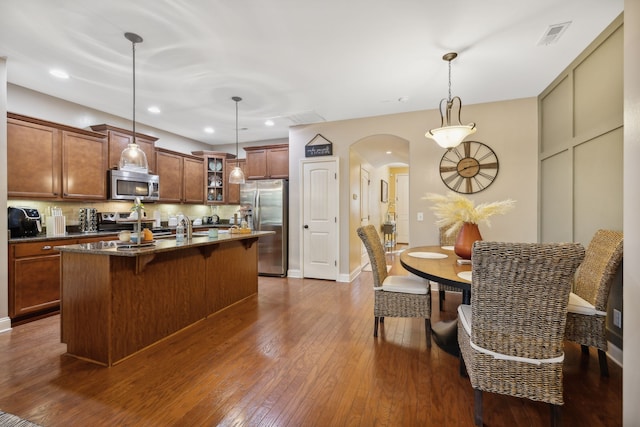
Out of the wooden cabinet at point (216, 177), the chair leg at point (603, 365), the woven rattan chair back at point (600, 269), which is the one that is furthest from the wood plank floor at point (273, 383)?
the wooden cabinet at point (216, 177)

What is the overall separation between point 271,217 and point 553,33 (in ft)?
13.7

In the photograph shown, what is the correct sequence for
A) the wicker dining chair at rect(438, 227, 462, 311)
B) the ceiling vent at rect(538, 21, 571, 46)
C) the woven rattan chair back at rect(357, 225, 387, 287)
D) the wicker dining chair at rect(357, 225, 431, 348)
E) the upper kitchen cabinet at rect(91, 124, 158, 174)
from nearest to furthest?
1. the ceiling vent at rect(538, 21, 571, 46)
2. the wicker dining chair at rect(357, 225, 431, 348)
3. the woven rattan chair back at rect(357, 225, 387, 287)
4. the wicker dining chair at rect(438, 227, 462, 311)
5. the upper kitchen cabinet at rect(91, 124, 158, 174)

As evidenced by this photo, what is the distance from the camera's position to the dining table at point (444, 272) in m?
1.87

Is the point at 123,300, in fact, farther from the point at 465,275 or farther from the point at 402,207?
the point at 402,207

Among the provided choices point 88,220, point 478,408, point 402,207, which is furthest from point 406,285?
point 402,207

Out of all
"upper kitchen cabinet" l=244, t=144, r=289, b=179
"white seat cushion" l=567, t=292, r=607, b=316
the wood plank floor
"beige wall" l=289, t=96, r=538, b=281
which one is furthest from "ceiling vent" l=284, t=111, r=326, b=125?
"white seat cushion" l=567, t=292, r=607, b=316

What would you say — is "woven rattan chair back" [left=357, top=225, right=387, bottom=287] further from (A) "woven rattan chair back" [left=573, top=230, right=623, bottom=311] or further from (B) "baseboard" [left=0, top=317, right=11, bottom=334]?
(B) "baseboard" [left=0, top=317, right=11, bottom=334]

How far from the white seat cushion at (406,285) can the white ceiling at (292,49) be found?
2.14 m

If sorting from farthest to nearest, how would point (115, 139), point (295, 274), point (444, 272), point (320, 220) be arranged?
1. point (295, 274)
2. point (320, 220)
3. point (115, 139)
4. point (444, 272)

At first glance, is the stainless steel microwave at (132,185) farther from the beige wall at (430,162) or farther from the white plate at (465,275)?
the white plate at (465,275)

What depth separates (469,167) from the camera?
12.9ft

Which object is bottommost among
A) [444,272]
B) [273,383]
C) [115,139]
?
[273,383]

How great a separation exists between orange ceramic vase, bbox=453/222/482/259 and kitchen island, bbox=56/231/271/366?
2309 millimetres

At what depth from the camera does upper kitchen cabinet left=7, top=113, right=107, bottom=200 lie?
10.2 ft
